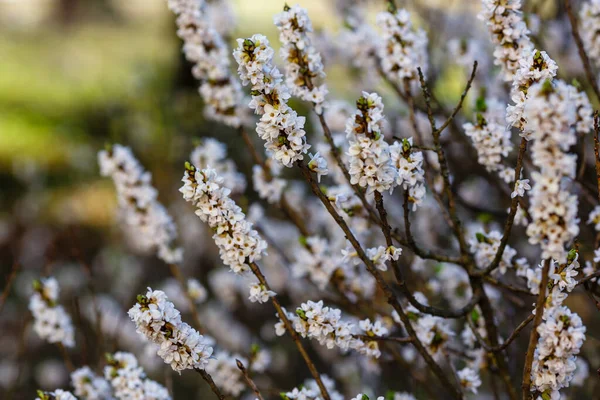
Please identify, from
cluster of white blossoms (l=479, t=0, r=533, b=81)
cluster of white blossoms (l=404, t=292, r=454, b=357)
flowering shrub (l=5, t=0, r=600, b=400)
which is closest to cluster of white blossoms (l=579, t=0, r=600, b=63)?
flowering shrub (l=5, t=0, r=600, b=400)

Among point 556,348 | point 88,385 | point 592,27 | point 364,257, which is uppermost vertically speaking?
point 592,27

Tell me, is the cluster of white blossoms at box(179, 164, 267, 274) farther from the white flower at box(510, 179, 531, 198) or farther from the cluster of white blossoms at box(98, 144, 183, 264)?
the cluster of white blossoms at box(98, 144, 183, 264)

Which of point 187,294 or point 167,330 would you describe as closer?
point 167,330

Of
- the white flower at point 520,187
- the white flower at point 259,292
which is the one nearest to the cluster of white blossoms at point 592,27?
the white flower at point 520,187

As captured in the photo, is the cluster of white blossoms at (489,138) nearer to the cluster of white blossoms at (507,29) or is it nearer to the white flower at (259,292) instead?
the cluster of white blossoms at (507,29)

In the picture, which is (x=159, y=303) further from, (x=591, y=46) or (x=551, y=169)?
(x=591, y=46)

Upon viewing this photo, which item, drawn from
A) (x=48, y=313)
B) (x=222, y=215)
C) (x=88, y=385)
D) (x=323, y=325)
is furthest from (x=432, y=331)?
(x=48, y=313)

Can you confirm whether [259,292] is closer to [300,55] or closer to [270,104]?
[270,104]
